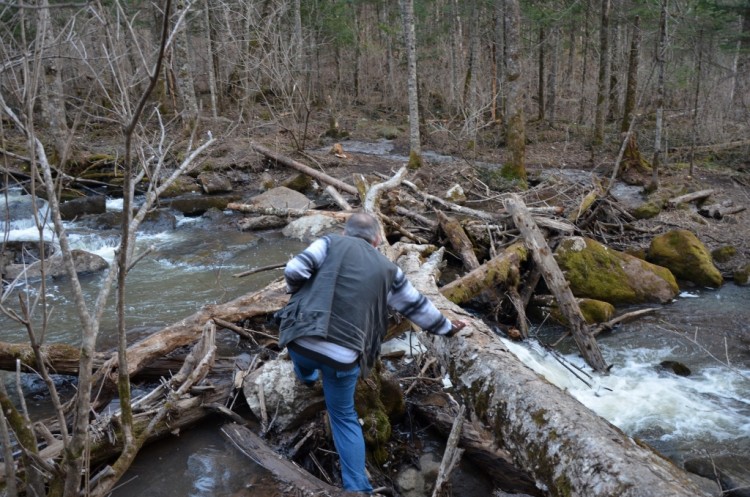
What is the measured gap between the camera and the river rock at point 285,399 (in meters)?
4.31

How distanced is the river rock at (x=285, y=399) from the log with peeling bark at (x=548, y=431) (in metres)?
1.15

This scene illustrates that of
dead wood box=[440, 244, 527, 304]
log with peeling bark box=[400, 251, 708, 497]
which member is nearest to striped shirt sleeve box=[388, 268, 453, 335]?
log with peeling bark box=[400, 251, 708, 497]

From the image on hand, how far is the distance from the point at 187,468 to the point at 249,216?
9.21 m

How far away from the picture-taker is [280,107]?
21625 millimetres

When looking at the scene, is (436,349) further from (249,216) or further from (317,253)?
(249,216)

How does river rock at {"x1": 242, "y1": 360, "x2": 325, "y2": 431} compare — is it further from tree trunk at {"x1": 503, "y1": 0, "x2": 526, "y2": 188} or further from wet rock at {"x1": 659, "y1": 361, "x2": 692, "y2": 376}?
tree trunk at {"x1": 503, "y1": 0, "x2": 526, "y2": 188}

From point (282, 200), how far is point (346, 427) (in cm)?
982

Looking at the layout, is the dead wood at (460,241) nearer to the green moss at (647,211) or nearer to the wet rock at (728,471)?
the wet rock at (728,471)

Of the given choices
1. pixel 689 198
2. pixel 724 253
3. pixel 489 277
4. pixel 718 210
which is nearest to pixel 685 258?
pixel 724 253

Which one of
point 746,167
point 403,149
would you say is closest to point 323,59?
point 403,149

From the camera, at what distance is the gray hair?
12.6 ft

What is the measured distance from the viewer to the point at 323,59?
106 feet

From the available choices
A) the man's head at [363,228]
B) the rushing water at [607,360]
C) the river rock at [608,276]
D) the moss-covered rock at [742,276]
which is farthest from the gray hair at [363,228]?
the moss-covered rock at [742,276]

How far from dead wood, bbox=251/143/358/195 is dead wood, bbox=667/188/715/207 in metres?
7.24
